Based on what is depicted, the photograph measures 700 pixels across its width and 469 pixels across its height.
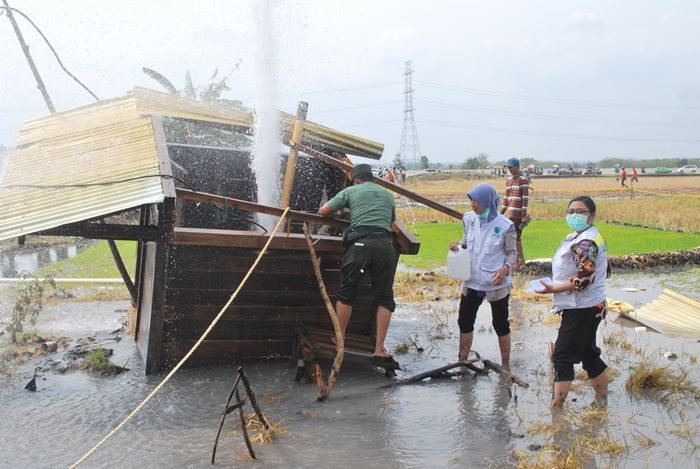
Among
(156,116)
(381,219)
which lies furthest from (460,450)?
(156,116)

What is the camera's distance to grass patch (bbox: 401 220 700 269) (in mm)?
14930

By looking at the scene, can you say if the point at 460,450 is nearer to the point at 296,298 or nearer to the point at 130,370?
the point at 296,298

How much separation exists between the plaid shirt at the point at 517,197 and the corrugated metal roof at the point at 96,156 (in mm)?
2659

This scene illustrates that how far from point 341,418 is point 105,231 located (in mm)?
2529

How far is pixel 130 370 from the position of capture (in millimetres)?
6785

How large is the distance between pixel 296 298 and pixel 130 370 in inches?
72.7

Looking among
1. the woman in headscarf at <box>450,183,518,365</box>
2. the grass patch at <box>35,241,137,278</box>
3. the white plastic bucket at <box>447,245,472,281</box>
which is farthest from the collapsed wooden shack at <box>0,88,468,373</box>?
the grass patch at <box>35,241,137,278</box>

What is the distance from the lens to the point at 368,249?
20.1ft

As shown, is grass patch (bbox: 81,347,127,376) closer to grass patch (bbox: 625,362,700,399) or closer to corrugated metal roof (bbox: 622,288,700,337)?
grass patch (bbox: 625,362,700,399)

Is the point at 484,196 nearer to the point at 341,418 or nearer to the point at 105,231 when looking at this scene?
the point at 341,418

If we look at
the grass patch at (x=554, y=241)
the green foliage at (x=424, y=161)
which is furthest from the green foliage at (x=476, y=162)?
the grass patch at (x=554, y=241)

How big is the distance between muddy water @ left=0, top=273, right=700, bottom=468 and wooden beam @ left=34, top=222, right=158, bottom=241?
4.60 ft

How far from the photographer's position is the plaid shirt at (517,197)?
10.6m

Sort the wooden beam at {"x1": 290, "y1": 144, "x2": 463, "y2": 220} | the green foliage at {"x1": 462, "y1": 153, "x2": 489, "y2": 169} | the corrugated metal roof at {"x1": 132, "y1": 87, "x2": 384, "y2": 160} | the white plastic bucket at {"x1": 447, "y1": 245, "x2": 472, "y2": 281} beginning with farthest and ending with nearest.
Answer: the green foliage at {"x1": 462, "y1": 153, "x2": 489, "y2": 169}, the corrugated metal roof at {"x1": 132, "y1": 87, "x2": 384, "y2": 160}, the wooden beam at {"x1": 290, "y1": 144, "x2": 463, "y2": 220}, the white plastic bucket at {"x1": 447, "y1": 245, "x2": 472, "y2": 281}
